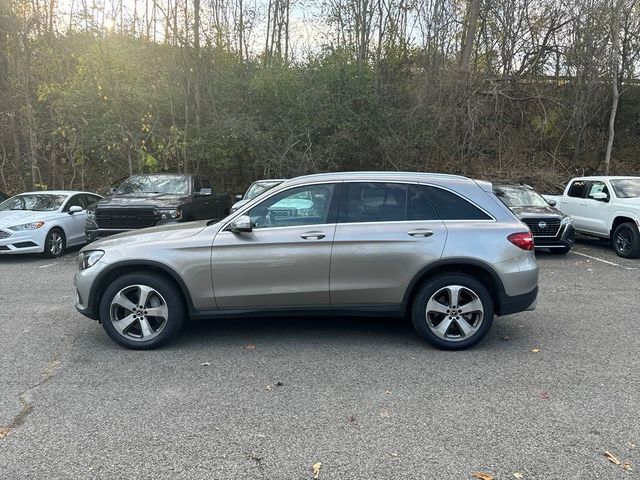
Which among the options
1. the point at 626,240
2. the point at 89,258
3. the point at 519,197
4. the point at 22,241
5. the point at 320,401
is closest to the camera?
the point at 320,401

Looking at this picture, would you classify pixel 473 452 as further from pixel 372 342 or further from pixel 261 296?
pixel 261 296

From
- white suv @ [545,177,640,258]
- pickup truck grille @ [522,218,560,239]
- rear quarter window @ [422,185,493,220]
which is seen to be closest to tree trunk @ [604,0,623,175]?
white suv @ [545,177,640,258]

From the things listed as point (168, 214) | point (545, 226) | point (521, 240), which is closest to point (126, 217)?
point (168, 214)

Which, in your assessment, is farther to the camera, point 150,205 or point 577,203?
point 577,203

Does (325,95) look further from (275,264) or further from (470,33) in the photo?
(275,264)

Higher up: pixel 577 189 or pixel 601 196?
pixel 577 189

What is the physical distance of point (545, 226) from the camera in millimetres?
10047

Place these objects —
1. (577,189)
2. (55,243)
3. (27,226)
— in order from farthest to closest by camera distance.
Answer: (577,189) < (55,243) < (27,226)

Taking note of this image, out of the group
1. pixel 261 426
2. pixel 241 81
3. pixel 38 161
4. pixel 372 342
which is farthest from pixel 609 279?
pixel 38 161

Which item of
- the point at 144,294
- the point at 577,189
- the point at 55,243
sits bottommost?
the point at 55,243

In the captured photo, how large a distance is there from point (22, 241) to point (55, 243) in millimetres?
692

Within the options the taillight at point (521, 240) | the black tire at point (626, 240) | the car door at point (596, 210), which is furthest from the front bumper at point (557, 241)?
the taillight at point (521, 240)

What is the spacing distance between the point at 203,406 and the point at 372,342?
1919mm

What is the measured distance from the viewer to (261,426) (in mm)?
3324
